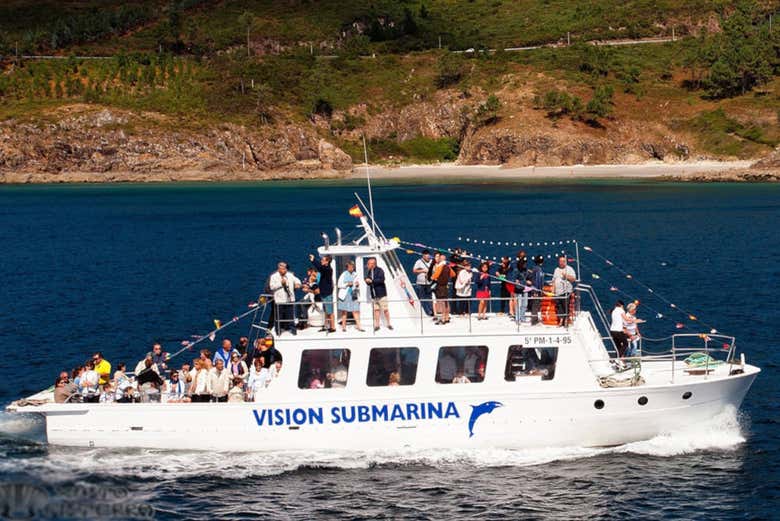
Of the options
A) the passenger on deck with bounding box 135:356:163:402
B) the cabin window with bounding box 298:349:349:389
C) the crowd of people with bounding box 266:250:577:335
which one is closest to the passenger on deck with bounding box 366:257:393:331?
the crowd of people with bounding box 266:250:577:335

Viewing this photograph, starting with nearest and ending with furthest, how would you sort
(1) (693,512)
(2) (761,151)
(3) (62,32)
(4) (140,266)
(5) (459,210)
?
(1) (693,512), (4) (140,266), (5) (459,210), (2) (761,151), (3) (62,32)

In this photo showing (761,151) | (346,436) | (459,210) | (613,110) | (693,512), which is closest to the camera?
(693,512)

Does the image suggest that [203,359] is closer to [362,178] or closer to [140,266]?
[140,266]

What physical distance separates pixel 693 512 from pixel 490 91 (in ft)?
425

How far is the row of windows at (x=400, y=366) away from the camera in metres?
22.0

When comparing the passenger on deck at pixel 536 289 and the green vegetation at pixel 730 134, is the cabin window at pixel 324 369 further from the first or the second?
the green vegetation at pixel 730 134

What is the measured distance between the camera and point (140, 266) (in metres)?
57.7

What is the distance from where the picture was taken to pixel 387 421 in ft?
71.4

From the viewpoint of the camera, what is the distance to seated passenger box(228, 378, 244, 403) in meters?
22.0

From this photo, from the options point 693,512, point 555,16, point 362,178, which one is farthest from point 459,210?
point 555,16

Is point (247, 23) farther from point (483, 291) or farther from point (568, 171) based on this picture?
point (483, 291)

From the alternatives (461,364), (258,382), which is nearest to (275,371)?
(258,382)

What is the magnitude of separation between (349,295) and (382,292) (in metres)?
0.78

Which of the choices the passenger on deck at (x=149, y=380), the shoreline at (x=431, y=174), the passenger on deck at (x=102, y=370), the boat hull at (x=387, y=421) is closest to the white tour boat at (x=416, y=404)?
the boat hull at (x=387, y=421)
